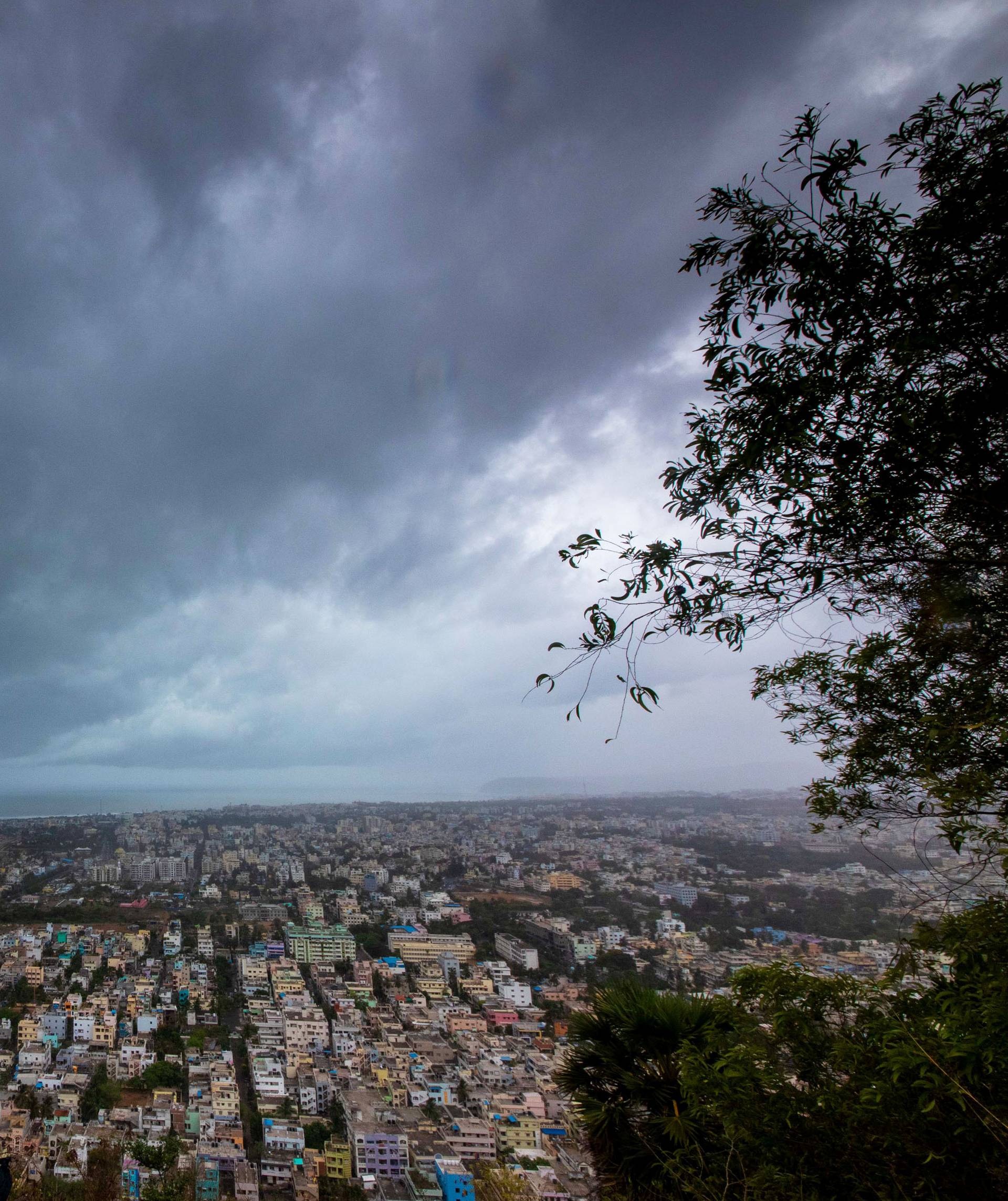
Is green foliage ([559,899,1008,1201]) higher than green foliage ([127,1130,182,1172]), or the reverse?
green foliage ([559,899,1008,1201])

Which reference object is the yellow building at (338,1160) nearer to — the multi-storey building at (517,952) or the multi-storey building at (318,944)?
the multi-storey building at (517,952)

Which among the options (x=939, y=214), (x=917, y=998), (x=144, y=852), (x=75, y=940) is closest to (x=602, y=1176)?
(x=917, y=998)

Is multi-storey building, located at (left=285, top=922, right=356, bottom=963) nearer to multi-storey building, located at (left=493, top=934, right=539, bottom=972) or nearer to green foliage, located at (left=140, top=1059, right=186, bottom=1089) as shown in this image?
multi-storey building, located at (left=493, top=934, right=539, bottom=972)

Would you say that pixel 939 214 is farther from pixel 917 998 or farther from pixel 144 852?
pixel 144 852

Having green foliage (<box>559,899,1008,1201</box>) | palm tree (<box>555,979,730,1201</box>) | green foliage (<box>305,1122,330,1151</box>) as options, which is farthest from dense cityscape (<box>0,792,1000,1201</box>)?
palm tree (<box>555,979,730,1201</box>)

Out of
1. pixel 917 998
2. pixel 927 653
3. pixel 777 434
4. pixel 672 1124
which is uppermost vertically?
pixel 777 434

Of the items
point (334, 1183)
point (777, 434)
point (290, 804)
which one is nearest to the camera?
point (777, 434)
